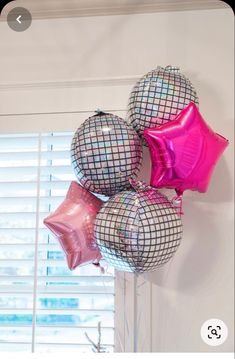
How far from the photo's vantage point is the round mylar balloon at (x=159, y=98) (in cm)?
78

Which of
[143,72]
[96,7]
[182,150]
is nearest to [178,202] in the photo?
[182,150]

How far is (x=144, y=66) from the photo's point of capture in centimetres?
103

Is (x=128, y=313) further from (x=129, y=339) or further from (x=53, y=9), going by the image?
(x=53, y=9)

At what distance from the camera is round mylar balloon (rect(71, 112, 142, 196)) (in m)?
0.77

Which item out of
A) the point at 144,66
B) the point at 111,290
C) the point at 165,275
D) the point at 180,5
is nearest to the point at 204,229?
the point at 165,275

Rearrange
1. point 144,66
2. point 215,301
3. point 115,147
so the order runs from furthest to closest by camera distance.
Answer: point 144,66
point 215,301
point 115,147

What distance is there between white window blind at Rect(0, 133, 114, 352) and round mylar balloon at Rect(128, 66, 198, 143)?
0.99ft

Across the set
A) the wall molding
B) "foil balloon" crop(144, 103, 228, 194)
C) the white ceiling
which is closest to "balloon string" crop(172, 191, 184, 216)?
"foil balloon" crop(144, 103, 228, 194)

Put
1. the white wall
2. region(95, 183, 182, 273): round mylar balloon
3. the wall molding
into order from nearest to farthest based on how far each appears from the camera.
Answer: region(95, 183, 182, 273): round mylar balloon < the white wall < the wall molding

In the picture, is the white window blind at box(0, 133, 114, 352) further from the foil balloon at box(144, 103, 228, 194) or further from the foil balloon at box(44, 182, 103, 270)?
the foil balloon at box(144, 103, 228, 194)

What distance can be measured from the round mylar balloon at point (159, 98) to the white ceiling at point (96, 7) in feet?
1.01

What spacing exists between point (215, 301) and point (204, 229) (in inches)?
7.5

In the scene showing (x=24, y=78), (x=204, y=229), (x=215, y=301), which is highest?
(x=24, y=78)

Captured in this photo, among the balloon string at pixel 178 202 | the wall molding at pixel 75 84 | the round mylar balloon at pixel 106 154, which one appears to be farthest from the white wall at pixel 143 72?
the round mylar balloon at pixel 106 154
